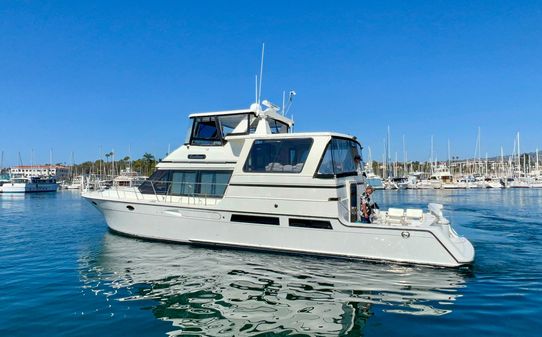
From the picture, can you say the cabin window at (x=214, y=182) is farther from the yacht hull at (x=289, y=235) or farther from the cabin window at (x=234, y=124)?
the cabin window at (x=234, y=124)

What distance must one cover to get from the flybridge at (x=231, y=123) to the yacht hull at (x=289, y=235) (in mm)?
2500

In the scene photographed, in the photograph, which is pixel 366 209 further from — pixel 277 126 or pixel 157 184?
pixel 157 184

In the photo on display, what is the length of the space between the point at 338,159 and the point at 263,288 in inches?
173

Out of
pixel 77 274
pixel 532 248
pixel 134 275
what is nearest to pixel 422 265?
pixel 532 248

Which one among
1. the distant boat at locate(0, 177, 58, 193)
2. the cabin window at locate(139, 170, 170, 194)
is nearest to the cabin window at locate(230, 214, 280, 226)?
the cabin window at locate(139, 170, 170, 194)

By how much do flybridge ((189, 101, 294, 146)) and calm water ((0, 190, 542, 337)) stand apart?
3.56 m

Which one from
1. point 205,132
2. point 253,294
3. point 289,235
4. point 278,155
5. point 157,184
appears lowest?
point 253,294

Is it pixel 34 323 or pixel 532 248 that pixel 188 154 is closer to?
pixel 34 323

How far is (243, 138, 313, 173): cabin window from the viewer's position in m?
9.82

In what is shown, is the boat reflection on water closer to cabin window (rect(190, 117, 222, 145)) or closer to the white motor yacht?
the white motor yacht

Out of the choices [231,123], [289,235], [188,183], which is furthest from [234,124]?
[289,235]

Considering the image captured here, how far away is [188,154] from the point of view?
11977mm

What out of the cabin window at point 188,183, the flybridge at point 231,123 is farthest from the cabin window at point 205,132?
the cabin window at point 188,183

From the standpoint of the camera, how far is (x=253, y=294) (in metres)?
6.75
